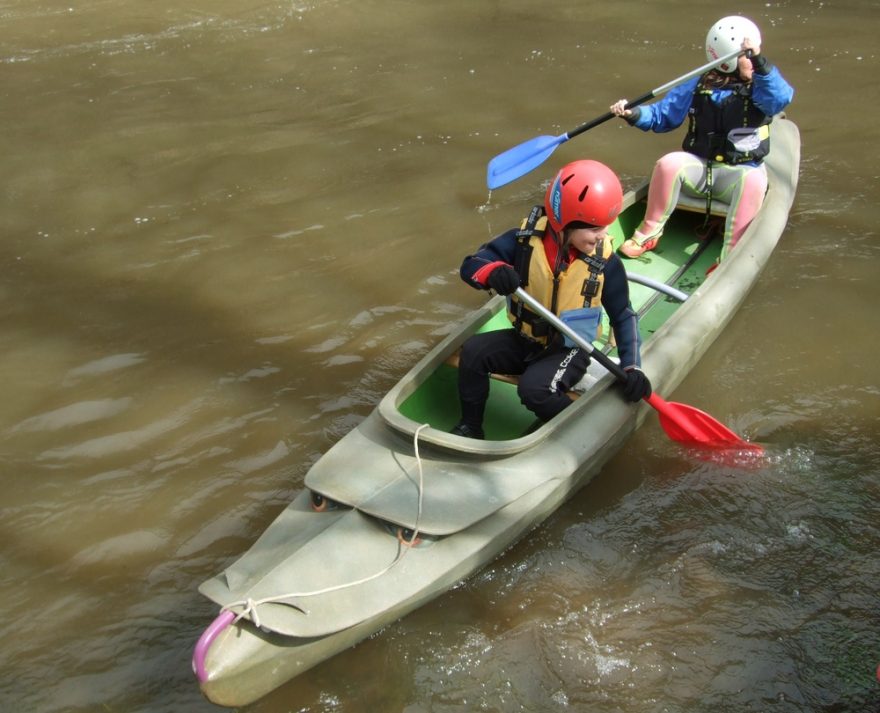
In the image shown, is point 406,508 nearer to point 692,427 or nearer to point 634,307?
point 692,427

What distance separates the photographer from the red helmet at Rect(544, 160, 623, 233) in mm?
3943

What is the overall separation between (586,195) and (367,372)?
196 centimetres

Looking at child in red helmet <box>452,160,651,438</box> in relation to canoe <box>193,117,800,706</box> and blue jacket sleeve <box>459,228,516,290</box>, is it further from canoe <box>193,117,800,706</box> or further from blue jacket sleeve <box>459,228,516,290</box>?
canoe <box>193,117,800,706</box>

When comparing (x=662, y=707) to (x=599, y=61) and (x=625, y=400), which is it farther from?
(x=599, y=61)

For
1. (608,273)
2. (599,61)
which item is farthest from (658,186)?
(599,61)

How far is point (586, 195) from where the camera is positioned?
394cm

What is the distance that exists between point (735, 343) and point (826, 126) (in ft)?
11.8

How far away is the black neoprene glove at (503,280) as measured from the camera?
4066mm

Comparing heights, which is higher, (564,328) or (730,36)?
(730,36)

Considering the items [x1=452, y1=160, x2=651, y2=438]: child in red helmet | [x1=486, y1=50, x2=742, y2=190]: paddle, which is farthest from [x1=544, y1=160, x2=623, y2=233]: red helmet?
[x1=486, y1=50, x2=742, y2=190]: paddle

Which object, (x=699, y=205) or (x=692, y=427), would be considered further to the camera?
(x=699, y=205)

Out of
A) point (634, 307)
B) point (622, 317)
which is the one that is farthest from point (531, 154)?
point (622, 317)

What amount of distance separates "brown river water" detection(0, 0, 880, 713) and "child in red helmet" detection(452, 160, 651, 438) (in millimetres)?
623

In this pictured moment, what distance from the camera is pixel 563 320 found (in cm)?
424
